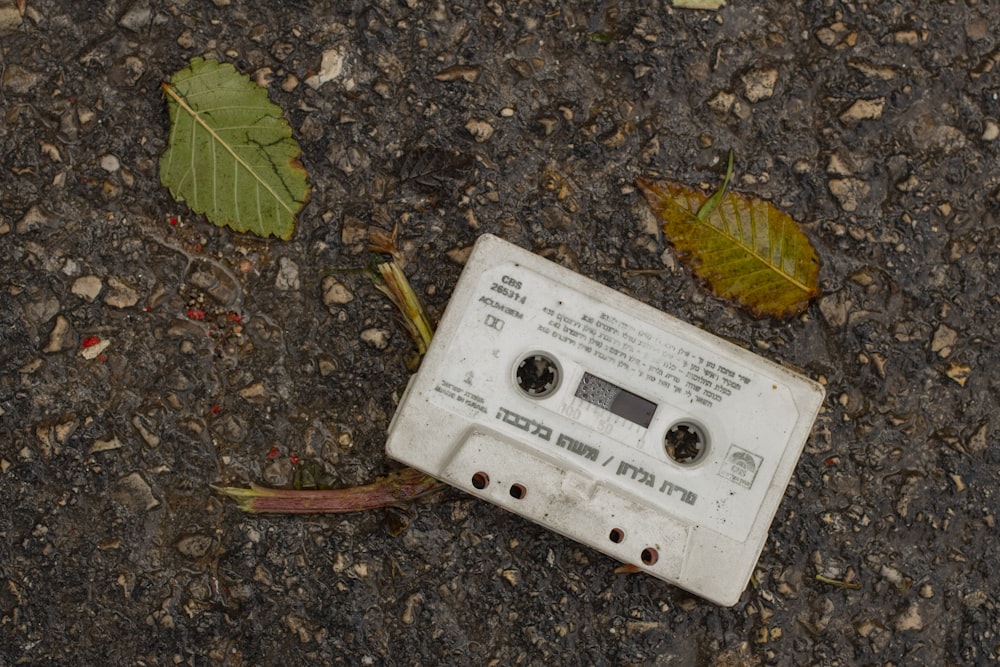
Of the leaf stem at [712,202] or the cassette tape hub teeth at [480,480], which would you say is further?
the leaf stem at [712,202]

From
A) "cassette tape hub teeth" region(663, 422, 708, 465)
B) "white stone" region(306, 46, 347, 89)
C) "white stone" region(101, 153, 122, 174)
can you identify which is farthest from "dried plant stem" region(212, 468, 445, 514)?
"white stone" region(306, 46, 347, 89)

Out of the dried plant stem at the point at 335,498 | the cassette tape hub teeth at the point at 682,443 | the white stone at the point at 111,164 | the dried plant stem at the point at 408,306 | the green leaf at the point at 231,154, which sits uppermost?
the green leaf at the point at 231,154

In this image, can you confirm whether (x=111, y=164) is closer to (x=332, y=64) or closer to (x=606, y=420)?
(x=332, y=64)

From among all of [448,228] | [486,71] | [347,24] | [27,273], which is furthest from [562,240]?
[27,273]

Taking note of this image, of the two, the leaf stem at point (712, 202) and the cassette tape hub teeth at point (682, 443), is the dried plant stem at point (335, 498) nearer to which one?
the cassette tape hub teeth at point (682, 443)

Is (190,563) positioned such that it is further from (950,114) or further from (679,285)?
(950,114)

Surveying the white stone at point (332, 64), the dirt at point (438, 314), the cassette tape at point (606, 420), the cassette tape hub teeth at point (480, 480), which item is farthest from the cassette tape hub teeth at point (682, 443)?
the white stone at point (332, 64)

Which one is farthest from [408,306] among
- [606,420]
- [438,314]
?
[606,420]
